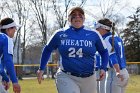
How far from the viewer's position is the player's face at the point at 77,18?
6.95 m

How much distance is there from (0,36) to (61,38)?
0.98 m

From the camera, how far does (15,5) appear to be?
62.6 m

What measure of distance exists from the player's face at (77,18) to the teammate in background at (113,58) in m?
1.92

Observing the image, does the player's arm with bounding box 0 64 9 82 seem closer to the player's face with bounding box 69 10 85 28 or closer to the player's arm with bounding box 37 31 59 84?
the player's arm with bounding box 37 31 59 84

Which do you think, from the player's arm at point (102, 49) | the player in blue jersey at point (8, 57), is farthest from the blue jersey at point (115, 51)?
the player in blue jersey at point (8, 57)

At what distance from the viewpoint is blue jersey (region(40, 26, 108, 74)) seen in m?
6.83

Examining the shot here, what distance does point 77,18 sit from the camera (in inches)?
273

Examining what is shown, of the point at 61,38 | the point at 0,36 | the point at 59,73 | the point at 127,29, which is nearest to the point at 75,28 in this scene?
the point at 61,38

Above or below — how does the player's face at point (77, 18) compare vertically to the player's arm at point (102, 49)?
above

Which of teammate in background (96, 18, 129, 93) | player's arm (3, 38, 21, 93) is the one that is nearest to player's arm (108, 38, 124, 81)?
teammate in background (96, 18, 129, 93)

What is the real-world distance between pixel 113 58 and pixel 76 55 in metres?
2.17

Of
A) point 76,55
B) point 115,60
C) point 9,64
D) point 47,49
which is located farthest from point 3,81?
point 115,60

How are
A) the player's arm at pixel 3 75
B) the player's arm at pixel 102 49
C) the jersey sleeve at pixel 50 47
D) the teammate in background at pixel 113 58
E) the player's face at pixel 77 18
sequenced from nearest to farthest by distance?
the player's face at pixel 77 18
the jersey sleeve at pixel 50 47
the player's arm at pixel 102 49
the player's arm at pixel 3 75
the teammate in background at pixel 113 58

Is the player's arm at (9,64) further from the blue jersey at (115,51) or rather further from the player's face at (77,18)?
the blue jersey at (115,51)
